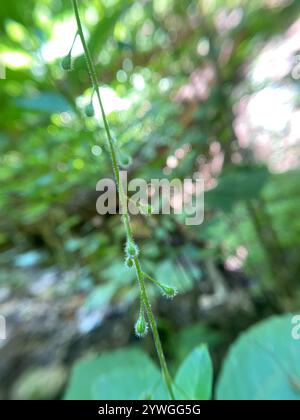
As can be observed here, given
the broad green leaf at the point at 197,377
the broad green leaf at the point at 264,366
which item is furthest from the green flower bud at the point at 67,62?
the broad green leaf at the point at 264,366

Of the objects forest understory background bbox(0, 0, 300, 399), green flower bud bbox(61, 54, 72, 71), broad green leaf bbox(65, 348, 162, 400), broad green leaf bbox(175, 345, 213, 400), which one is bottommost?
broad green leaf bbox(175, 345, 213, 400)

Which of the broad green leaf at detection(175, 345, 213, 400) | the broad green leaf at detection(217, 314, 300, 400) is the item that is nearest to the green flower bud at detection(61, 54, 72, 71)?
the broad green leaf at detection(175, 345, 213, 400)

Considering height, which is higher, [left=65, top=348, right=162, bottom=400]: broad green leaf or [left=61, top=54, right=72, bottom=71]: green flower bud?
[left=61, top=54, right=72, bottom=71]: green flower bud

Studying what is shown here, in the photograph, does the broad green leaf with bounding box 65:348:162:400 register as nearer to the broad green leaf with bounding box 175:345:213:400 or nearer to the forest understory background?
the broad green leaf with bounding box 175:345:213:400

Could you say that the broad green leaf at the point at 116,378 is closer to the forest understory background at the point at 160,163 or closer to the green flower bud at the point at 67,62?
the forest understory background at the point at 160,163

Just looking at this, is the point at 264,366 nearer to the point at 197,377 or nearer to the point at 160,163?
the point at 197,377

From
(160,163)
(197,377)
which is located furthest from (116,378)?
(160,163)
